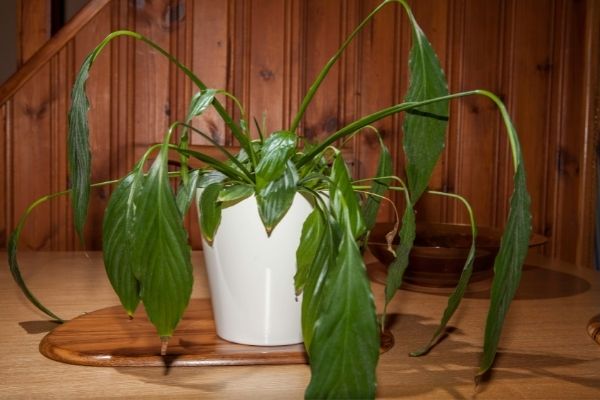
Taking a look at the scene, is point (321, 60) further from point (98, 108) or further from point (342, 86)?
point (98, 108)

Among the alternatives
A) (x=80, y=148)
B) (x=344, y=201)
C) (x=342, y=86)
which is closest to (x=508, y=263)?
(x=344, y=201)

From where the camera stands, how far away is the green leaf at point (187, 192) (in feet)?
2.06

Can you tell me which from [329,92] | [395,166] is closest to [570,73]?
[395,166]

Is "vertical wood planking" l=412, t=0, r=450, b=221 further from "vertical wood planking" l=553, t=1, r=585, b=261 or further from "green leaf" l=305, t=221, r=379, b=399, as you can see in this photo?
"green leaf" l=305, t=221, r=379, b=399

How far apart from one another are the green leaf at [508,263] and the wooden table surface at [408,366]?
0.12 metres

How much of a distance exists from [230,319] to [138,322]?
0.48 ft

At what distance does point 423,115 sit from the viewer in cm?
59

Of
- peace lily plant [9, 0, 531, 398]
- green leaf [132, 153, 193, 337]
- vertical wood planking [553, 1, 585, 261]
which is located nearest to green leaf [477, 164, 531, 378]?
peace lily plant [9, 0, 531, 398]

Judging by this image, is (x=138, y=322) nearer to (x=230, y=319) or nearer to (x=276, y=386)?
(x=230, y=319)

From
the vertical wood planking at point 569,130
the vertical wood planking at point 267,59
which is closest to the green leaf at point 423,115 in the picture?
the vertical wood planking at point 267,59

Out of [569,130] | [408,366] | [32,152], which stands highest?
[569,130]

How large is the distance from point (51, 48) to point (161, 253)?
156cm

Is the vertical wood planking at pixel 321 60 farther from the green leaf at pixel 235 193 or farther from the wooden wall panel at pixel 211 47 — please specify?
the green leaf at pixel 235 193

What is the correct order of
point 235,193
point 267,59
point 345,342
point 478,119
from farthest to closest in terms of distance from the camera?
point 478,119 < point 267,59 < point 235,193 < point 345,342
